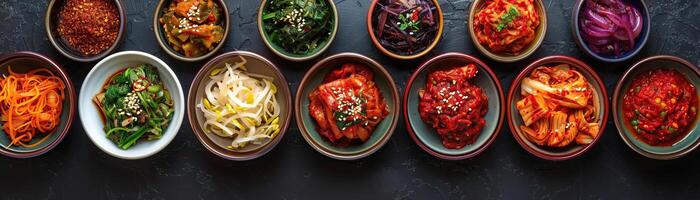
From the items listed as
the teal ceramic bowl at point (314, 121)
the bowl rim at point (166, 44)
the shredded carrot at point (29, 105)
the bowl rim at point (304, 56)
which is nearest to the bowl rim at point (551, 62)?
the teal ceramic bowl at point (314, 121)

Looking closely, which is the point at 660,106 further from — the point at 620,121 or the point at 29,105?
the point at 29,105

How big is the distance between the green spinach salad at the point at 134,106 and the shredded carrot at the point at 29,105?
28cm

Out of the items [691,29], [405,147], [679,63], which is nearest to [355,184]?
[405,147]

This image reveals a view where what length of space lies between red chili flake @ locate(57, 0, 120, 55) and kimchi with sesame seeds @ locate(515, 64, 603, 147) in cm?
248

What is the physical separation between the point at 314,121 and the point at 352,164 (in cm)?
38

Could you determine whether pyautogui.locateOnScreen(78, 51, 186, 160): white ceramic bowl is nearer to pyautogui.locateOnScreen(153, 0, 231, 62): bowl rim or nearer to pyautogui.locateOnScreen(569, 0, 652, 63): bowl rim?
pyautogui.locateOnScreen(153, 0, 231, 62): bowl rim

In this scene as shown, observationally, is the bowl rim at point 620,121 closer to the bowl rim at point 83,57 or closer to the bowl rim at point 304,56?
the bowl rim at point 304,56

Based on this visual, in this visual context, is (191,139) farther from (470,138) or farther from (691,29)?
(691,29)

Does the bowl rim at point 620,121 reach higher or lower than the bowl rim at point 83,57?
lower

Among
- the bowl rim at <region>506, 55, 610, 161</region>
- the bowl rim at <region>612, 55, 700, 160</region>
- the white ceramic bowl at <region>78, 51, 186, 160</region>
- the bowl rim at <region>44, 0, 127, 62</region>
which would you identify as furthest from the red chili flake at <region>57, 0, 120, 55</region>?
the bowl rim at <region>612, 55, 700, 160</region>

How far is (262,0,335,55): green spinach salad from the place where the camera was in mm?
3543

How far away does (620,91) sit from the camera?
11.9 ft

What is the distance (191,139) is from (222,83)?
1.61ft

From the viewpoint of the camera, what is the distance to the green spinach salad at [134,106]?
3.51 meters
